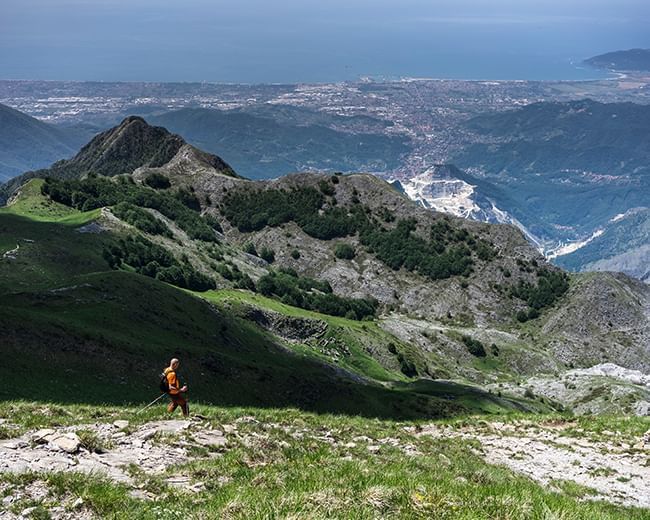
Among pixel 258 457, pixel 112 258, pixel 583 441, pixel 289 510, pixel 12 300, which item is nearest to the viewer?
pixel 289 510

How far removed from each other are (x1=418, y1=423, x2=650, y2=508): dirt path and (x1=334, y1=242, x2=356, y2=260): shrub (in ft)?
399

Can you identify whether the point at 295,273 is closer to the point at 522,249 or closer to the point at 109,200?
the point at 109,200

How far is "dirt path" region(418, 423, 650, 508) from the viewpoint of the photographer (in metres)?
20.1

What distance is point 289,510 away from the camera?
967cm

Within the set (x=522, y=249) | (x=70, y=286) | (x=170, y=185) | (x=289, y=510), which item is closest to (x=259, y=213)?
(x=170, y=185)

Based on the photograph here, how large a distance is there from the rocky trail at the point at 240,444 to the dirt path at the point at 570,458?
36 mm

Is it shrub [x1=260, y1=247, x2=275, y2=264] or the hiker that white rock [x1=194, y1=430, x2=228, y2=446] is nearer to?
the hiker

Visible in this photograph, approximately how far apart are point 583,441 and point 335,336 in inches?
2438

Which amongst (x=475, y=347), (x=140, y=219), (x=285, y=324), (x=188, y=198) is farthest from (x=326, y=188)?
(x=285, y=324)

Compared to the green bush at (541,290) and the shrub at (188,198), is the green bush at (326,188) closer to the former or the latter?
the shrub at (188,198)

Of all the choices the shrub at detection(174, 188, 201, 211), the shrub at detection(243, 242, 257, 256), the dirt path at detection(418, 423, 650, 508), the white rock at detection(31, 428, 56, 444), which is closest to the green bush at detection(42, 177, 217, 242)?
the shrub at detection(174, 188, 201, 211)

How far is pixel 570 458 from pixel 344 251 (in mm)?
128311

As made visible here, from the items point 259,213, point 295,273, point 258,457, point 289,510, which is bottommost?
point 295,273

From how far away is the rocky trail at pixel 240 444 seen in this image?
13219 mm
